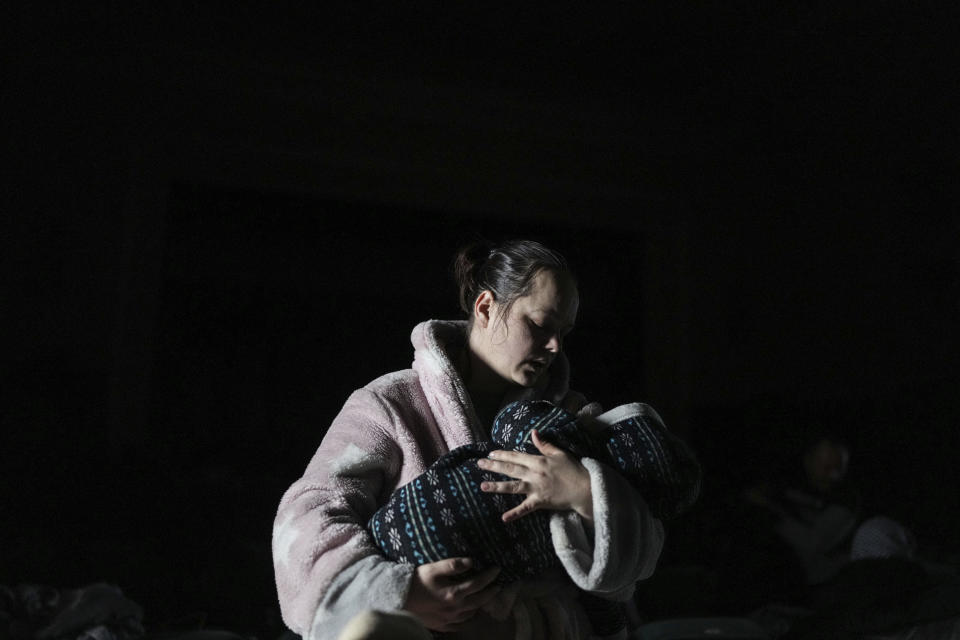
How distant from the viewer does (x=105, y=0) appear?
9.14 feet

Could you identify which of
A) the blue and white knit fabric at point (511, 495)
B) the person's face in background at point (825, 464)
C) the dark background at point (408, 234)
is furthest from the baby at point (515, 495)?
the person's face in background at point (825, 464)

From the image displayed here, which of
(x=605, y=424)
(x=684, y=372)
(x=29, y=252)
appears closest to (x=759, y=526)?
(x=684, y=372)

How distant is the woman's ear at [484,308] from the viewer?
0.99 metres

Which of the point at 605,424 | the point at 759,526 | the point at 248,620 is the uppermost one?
the point at 605,424

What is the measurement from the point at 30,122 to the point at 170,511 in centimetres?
139

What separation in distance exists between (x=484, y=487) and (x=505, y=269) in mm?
285

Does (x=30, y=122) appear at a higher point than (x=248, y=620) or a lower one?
higher

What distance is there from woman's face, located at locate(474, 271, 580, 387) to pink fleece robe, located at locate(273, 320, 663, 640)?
0.12ft

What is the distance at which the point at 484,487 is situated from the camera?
2.64ft

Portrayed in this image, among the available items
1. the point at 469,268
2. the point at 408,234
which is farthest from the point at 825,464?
the point at 469,268

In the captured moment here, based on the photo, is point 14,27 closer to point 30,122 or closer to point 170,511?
Result: point 30,122

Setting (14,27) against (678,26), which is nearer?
(14,27)

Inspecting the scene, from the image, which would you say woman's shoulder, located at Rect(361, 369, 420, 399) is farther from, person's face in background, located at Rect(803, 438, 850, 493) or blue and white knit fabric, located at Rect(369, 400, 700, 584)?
person's face in background, located at Rect(803, 438, 850, 493)

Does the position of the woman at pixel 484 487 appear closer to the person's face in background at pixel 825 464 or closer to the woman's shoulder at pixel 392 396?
the woman's shoulder at pixel 392 396
